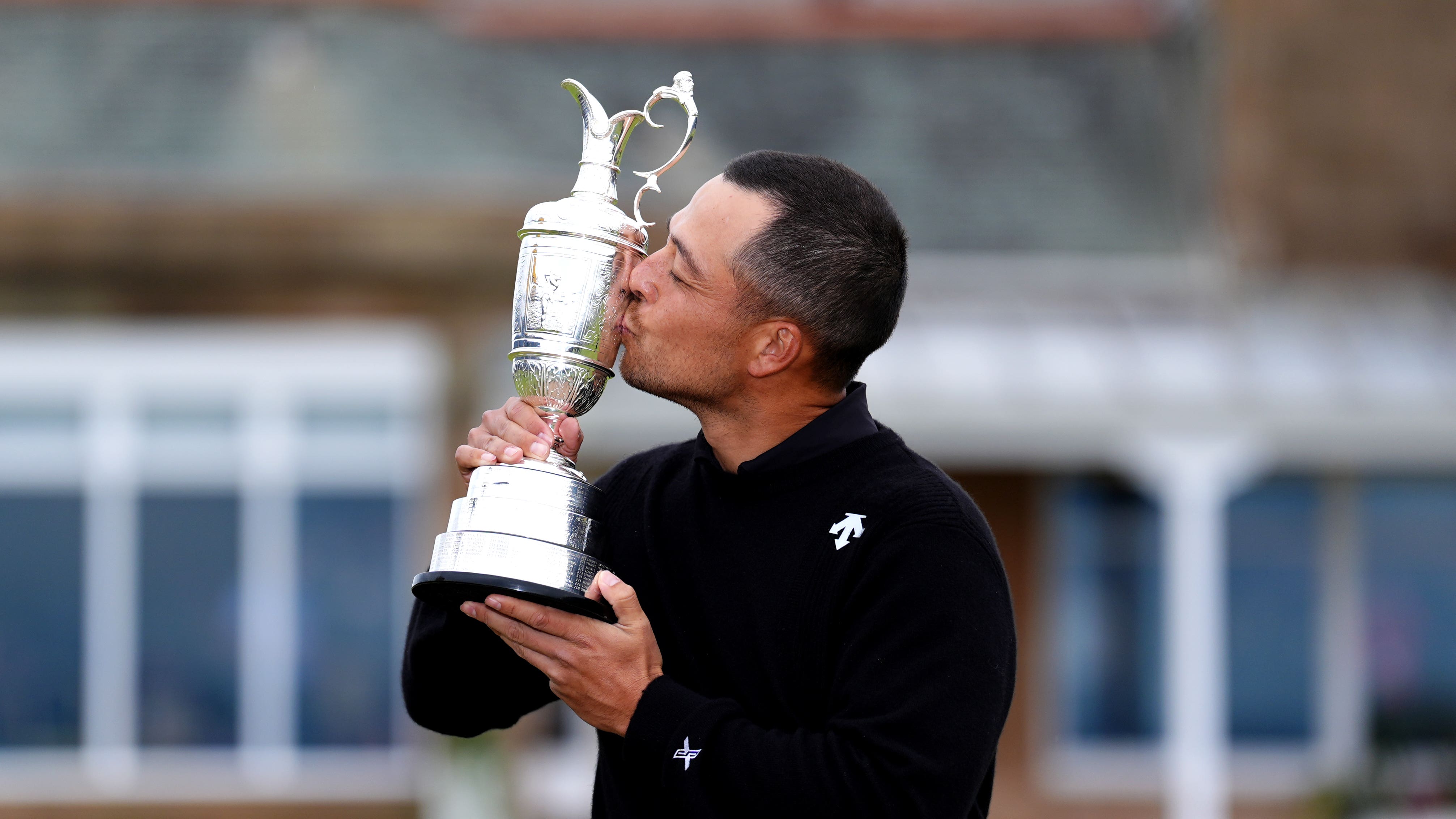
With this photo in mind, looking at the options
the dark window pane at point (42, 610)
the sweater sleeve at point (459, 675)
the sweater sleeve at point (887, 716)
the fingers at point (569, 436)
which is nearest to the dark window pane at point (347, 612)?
the dark window pane at point (42, 610)

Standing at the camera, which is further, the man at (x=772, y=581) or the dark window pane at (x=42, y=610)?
the dark window pane at (x=42, y=610)

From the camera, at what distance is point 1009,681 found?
2.05 meters

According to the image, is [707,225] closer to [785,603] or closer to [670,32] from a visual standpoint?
[785,603]

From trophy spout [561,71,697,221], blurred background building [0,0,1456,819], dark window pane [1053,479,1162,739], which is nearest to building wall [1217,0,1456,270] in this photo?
blurred background building [0,0,1456,819]

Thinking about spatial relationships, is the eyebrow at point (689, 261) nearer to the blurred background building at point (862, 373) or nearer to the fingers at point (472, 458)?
the fingers at point (472, 458)

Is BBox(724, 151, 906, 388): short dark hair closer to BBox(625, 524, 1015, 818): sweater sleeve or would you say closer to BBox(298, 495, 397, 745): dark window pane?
BBox(625, 524, 1015, 818): sweater sleeve

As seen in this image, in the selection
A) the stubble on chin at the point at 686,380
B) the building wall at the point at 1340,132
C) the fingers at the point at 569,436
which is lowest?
the fingers at the point at 569,436

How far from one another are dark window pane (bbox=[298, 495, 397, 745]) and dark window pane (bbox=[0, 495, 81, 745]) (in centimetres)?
133

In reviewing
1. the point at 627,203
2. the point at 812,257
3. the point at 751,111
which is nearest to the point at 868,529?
the point at 812,257

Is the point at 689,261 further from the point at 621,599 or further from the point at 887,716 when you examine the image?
the point at 887,716

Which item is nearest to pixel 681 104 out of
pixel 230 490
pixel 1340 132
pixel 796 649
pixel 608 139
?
pixel 608 139

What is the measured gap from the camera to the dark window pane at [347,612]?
10445 mm

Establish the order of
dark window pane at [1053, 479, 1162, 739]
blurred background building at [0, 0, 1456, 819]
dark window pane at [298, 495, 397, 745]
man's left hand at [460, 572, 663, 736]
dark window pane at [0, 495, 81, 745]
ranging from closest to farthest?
1. man's left hand at [460, 572, 663, 736]
2. blurred background building at [0, 0, 1456, 819]
3. dark window pane at [0, 495, 81, 745]
4. dark window pane at [298, 495, 397, 745]
5. dark window pane at [1053, 479, 1162, 739]

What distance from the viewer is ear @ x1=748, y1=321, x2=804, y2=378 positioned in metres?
2.18
